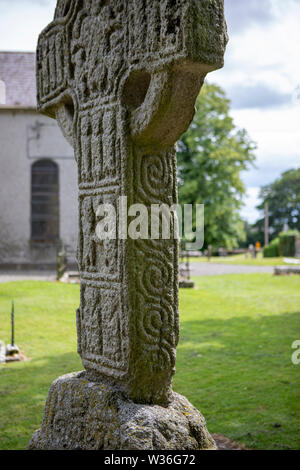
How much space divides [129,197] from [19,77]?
15.4 meters

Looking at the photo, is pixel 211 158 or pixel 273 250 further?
pixel 273 250

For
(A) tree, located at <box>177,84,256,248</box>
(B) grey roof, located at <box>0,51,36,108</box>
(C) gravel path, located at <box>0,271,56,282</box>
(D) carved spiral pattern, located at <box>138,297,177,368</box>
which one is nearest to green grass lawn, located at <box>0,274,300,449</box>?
(D) carved spiral pattern, located at <box>138,297,177,368</box>

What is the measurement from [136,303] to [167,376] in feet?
1.60

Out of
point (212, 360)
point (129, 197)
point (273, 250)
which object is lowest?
point (212, 360)

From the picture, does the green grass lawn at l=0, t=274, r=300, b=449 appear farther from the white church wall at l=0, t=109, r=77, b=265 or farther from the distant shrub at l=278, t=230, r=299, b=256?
the distant shrub at l=278, t=230, r=299, b=256

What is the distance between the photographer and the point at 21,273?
1510 centimetres

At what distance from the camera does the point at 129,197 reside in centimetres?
271

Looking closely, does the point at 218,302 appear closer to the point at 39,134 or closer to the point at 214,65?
the point at 214,65

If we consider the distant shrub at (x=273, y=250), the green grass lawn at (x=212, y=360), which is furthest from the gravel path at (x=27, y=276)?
the distant shrub at (x=273, y=250)

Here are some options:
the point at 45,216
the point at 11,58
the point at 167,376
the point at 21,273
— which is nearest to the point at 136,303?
the point at 167,376

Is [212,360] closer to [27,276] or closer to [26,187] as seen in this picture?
[27,276]

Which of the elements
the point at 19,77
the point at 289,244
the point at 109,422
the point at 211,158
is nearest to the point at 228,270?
the point at 211,158

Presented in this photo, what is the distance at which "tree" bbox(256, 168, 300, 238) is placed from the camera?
46.3 m

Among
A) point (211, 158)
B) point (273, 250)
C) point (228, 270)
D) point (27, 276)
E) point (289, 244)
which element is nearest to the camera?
point (27, 276)
